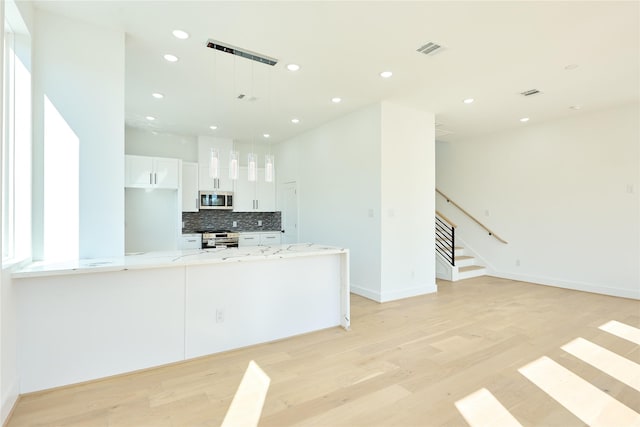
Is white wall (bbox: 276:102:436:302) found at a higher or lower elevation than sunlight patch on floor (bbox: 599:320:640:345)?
higher

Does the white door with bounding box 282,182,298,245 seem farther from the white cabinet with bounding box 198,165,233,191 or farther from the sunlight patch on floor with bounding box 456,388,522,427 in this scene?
the sunlight patch on floor with bounding box 456,388,522,427

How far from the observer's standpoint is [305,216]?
661cm

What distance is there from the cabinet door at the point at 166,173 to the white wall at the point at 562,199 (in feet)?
19.9

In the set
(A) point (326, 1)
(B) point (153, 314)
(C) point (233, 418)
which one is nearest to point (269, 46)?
(A) point (326, 1)

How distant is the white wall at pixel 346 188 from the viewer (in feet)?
16.1

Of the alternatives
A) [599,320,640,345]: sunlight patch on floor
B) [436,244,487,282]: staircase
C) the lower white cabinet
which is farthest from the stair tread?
the lower white cabinet

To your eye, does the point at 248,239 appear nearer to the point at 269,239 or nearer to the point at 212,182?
the point at 269,239

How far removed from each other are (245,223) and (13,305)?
5.67 metres

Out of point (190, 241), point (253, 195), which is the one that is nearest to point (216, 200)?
point (253, 195)

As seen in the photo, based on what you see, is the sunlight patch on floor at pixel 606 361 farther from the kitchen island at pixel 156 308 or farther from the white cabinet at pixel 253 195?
the white cabinet at pixel 253 195

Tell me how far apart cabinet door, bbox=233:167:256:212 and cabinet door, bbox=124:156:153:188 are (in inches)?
69.9

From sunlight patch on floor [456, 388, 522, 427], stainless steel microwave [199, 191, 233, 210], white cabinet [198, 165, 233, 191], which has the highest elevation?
white cabinet [198, 165, 233, 191]

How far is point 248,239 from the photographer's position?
7223mm

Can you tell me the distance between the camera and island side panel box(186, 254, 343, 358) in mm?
2854
